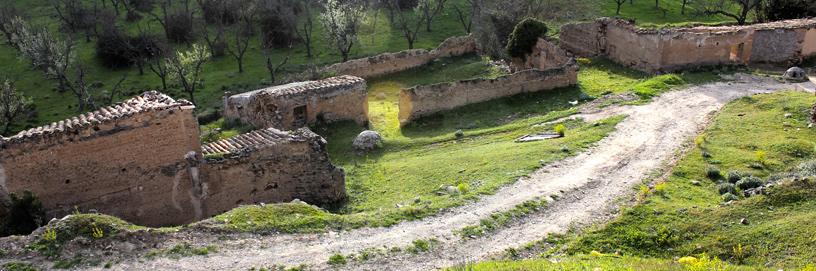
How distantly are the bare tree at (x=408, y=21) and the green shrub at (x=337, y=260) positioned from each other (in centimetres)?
3441

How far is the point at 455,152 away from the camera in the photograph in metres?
24.1

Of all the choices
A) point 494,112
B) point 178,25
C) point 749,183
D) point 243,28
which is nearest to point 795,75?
point 494,112

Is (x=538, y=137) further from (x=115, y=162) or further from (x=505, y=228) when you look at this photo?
(x=115, y=162)

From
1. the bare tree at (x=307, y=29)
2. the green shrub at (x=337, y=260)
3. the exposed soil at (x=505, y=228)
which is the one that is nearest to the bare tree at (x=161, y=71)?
the bare tree at (x=307, y=29)

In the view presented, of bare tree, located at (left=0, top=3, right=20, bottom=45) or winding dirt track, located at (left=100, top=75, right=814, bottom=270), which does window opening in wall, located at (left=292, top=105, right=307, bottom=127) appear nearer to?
winding dirt track, located at (left=100, top=75, right=814, bottom=270)

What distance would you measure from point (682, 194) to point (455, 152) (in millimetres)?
8578

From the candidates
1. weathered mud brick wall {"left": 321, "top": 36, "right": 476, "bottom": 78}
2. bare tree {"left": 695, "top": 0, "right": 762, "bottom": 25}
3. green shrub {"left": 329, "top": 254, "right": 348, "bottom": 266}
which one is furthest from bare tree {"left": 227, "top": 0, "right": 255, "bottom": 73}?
green shrub {"left": 329, "top": 254, "right": 348, "bottom": 266}

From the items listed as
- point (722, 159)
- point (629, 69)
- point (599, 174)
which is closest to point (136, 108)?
point (599, 174)

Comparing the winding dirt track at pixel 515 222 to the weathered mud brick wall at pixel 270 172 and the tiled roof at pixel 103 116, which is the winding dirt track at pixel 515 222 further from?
the tiled roof at pixel 103 116

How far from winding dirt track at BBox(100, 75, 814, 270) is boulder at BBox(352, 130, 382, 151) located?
8.22 metres

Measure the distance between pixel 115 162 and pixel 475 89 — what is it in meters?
16.2

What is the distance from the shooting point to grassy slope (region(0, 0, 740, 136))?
41.4 m

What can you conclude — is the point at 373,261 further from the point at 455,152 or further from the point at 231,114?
the point at 231,114

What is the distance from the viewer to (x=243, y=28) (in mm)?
51656
